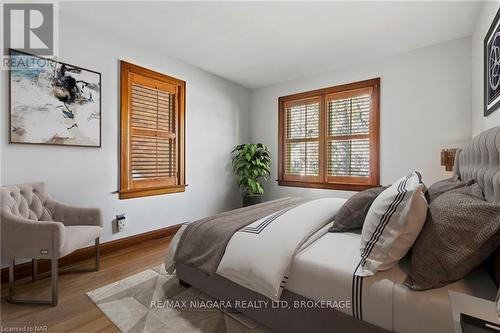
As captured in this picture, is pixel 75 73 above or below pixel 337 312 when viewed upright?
above

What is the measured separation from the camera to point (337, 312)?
1.17 metres

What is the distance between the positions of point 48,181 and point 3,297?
1.01 meters

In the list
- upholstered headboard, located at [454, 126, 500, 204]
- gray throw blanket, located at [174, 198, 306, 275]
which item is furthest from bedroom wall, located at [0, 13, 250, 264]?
upholstered headboard, located at [454, 126, 500, 204]

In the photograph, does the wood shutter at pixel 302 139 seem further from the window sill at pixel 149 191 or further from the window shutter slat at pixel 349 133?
the window sill at pixel 149 191

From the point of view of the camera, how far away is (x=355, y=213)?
164 centimetres

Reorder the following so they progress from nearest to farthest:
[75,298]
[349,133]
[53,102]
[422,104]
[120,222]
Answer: [75,298] < [53,102] < [120,222] < [422,104] < [349,133]

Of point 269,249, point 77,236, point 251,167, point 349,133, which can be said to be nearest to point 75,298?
point 77,236

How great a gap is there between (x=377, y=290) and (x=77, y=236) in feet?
7.13

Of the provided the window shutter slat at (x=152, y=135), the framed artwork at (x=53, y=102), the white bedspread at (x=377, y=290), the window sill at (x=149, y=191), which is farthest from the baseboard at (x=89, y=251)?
the white bedspread at (x=377, y=290)

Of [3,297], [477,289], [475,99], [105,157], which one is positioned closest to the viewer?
[477,289]

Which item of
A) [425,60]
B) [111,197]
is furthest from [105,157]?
[425,60]

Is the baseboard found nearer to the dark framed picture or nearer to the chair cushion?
the chair cushion

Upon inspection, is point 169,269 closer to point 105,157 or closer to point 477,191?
point 105,157

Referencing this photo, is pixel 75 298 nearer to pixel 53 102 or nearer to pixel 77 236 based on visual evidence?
pixel 77 236
